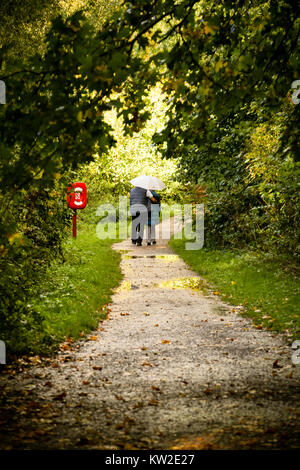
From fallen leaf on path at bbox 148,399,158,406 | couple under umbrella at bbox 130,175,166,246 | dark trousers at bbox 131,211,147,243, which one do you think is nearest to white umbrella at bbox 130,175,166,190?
couple under umbrella at bbox 130,175,166,246

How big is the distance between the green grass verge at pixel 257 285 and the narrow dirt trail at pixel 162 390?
442 mm

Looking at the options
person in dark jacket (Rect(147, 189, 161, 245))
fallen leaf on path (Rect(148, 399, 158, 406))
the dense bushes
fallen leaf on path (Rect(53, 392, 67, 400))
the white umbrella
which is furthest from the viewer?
person in dark jacket (Rect(147, 189, 161, 245))

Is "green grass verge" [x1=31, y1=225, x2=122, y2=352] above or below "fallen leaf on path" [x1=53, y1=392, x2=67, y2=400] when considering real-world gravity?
above

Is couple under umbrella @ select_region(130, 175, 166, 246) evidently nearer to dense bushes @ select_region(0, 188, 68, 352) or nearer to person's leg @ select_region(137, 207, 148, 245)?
person's leg @ select_region(137, 207, 148, 245)

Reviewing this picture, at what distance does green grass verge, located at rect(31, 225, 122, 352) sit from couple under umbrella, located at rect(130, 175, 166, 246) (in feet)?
12.4

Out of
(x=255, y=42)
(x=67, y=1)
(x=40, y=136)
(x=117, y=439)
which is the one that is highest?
(x=67, y=1)

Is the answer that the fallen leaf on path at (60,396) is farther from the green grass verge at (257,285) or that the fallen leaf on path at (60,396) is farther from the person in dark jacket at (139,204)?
the person in dark jacket at (139,204)

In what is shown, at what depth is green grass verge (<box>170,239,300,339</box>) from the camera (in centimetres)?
945

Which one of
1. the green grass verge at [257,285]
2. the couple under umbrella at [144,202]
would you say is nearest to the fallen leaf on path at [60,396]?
the green grass verge at [257,285]

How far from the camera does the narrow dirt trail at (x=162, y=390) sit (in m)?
4.85

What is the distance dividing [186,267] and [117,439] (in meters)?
11.9

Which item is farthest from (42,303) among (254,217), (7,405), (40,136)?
(254,217)

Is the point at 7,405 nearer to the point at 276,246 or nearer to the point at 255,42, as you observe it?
the point at 255,42

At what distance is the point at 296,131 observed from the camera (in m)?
6.69
